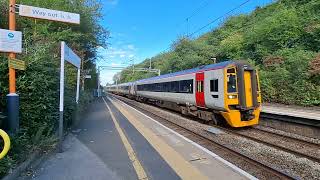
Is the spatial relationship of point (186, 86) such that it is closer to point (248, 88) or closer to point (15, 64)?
point (248, 88)

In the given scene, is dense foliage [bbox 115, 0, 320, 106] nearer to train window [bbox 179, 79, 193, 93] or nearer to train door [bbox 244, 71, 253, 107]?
train window [bbox 179, 79, 193, 93]

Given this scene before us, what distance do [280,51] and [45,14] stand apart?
88.8 feet

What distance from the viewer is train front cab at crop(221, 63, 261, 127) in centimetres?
1464

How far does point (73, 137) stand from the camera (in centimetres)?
1218

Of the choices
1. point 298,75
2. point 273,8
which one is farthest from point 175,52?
point 298,75

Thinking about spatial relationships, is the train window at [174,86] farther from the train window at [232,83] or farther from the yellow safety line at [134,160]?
the yellow safety line at [134,160]

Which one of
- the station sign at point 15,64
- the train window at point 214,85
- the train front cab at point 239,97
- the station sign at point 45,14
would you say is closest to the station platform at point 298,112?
the train front cab at point 239,97

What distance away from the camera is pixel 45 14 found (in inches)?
361

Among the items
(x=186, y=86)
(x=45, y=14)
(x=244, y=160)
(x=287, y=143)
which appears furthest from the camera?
(x=186, y=86)

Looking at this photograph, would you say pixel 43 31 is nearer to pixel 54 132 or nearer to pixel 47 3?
pixel 47 3

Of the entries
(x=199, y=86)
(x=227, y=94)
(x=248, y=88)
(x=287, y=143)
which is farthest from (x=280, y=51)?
(x=287, y=143)

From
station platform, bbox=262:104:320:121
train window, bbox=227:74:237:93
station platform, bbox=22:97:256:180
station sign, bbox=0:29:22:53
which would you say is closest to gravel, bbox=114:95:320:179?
station platform, bbox=22:97:256:180

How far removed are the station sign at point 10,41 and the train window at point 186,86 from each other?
11377 mm

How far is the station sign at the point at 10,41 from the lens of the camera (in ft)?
26.2
